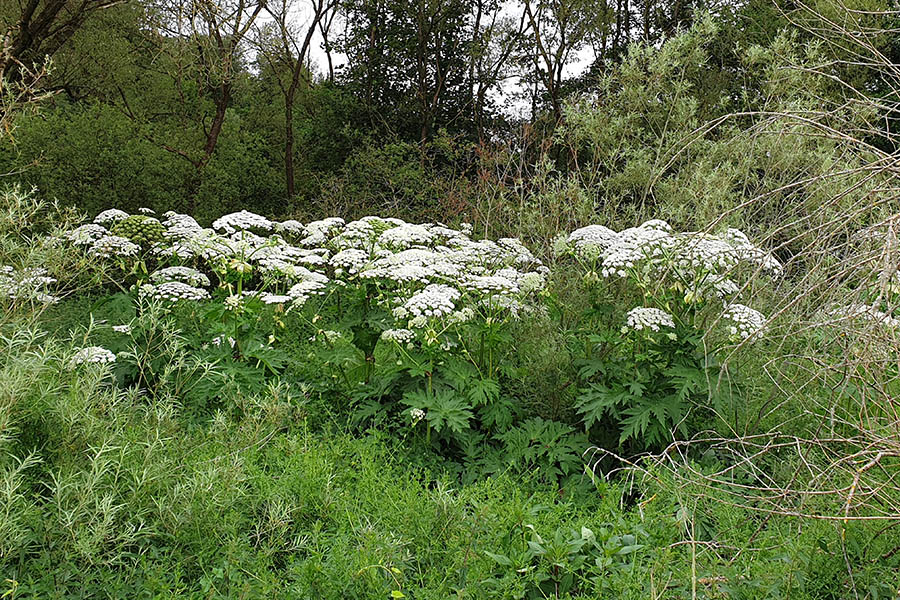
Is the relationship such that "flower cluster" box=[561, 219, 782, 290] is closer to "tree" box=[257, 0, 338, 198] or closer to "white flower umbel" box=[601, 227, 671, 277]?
"white flower umbel" box=[601, 227, 671, 277]

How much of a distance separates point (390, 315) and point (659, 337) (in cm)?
167

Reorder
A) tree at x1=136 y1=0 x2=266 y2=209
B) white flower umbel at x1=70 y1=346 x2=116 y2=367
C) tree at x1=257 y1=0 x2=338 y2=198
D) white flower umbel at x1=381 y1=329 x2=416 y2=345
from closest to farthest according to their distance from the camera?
1. white flower umbel at x1=70 y1=346 x2=116 y2=367
2. white flower umbel at x1=381 y1=329 x2=416 y2=345
3. tree at x1=136 y1=0 x2=266 y2=209
4. tree at x1=257 y1=0 x2=338 y2=198

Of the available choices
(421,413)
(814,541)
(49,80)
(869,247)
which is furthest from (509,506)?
(49,80)

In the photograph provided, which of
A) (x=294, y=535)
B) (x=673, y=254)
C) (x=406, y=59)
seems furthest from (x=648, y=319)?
(x=406, y=59)

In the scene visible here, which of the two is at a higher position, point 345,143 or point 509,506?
point 345,143

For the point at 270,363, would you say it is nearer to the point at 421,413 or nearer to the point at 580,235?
the point at 421,413

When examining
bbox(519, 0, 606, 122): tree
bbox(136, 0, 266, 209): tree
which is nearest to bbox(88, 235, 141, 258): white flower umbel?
bbox(136, 0, 266, 209): tree

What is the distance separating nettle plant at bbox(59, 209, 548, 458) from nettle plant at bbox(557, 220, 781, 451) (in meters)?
0.54

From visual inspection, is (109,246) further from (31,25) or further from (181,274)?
(31,25)

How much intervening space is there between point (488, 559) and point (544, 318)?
2.74 m

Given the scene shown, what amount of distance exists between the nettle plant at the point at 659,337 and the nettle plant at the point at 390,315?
54 cm

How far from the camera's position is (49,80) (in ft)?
39.2

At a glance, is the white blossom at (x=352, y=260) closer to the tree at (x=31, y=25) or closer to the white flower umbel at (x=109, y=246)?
the white flower umbel at (x=109, y=246)

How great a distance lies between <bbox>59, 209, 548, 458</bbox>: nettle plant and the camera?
3.87 metres
